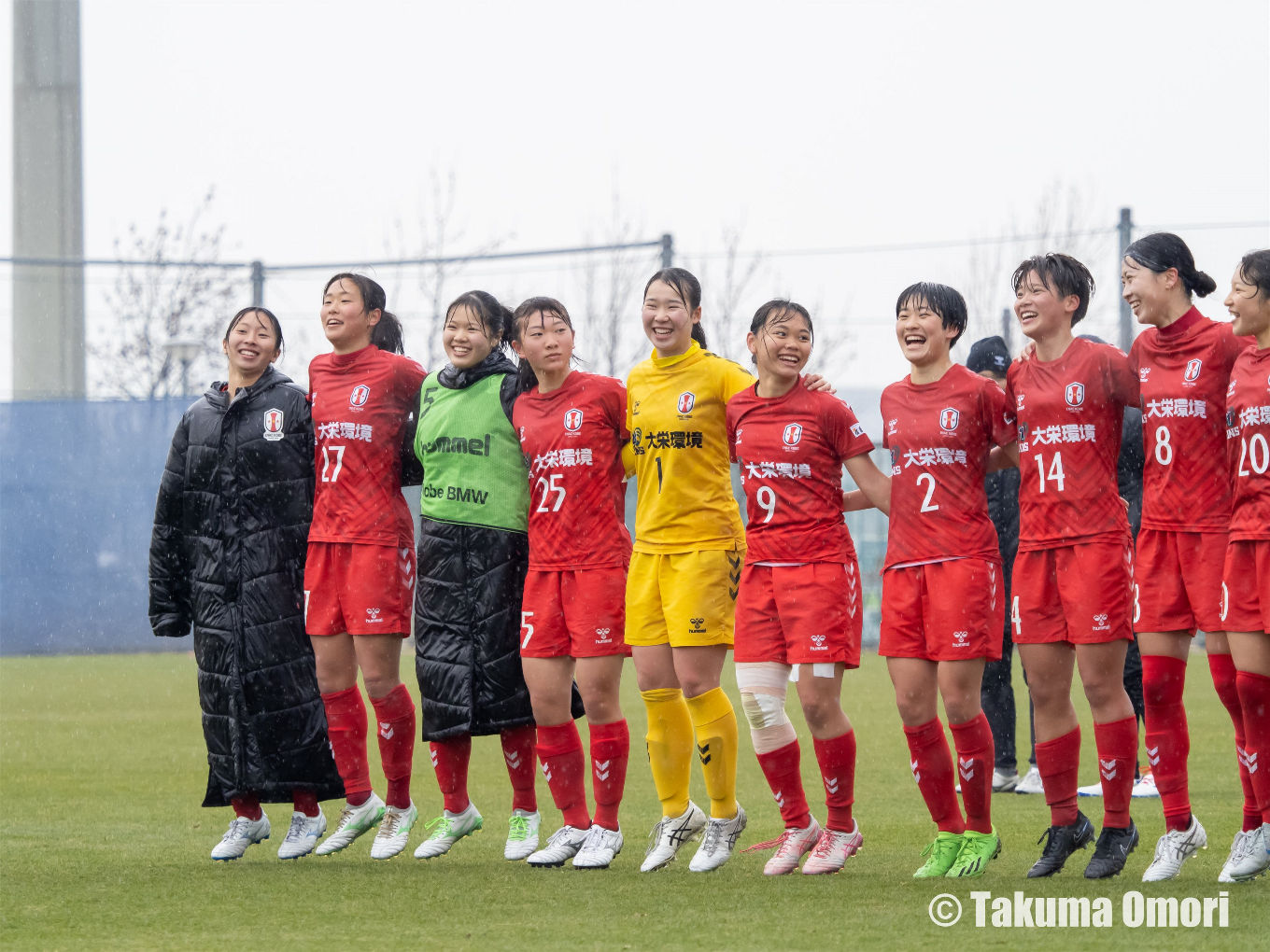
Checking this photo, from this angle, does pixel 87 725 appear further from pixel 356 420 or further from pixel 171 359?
pixel 171 359

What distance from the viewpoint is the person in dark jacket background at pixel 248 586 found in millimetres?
5859

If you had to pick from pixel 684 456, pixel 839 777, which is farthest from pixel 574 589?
pixel 839 777

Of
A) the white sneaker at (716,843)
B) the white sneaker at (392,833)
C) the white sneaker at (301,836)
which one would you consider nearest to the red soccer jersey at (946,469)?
the white sneaker at (716,843)

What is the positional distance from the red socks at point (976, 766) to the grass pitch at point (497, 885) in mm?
199

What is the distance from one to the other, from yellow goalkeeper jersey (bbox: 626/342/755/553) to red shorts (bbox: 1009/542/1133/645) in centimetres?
105

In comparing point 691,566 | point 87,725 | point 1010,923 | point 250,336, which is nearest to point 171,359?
point 87,725

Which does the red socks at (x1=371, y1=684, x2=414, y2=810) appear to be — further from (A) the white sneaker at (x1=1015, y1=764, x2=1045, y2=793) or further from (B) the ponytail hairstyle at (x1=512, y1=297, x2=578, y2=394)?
(A) the white sneaker at (x1=1015, y1=764, x2=1045, y2=793)

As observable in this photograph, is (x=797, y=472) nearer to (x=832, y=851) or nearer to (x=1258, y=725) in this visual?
(x=832, y=851)

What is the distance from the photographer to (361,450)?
5.88m

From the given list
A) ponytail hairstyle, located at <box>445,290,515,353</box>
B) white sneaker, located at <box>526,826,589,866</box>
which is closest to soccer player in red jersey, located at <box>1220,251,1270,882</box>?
white sneaker, located at <box>526,826,589,866</box>

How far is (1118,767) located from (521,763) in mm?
2194

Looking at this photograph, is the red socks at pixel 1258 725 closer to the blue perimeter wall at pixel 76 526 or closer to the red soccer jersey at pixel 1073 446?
the red soccer jersey at pixel 1073 446

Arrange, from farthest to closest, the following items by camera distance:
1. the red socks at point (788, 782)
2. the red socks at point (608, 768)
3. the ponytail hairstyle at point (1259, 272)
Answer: the red socks at point (608, 768)
the red socks at point (788, 782)
the ponytail hairstyle at point (1259, 272)

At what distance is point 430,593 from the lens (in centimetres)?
581
